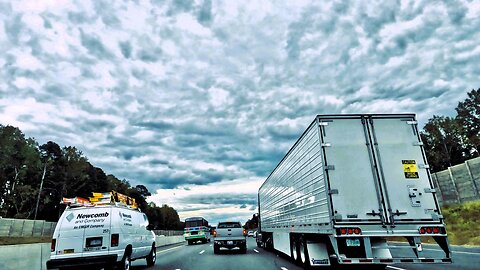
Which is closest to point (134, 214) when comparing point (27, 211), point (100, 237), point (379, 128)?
point (100, 237)

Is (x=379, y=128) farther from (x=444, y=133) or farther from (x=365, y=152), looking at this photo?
(x=444, y=133)

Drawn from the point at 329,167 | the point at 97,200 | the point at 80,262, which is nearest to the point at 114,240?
the point at 80,262

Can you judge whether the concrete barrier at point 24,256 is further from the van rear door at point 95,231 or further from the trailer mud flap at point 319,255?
the trailer mud flap at point 319,255

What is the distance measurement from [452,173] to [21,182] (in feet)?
249

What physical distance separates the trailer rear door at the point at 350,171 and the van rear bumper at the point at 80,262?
6.71m

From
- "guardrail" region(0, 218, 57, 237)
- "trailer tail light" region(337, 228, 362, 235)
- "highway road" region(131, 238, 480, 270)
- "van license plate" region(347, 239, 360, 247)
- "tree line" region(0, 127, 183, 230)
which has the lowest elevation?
"highway road" region(131, 238, 480, 270)

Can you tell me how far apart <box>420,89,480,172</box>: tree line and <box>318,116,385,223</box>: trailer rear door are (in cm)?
6701

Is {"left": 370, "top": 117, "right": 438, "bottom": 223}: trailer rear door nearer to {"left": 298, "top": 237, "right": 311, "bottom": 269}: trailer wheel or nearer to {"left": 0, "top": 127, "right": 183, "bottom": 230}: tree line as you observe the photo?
{"left": 298, "top": 237, "right": 311, "bottom": 269}: trailer wheel

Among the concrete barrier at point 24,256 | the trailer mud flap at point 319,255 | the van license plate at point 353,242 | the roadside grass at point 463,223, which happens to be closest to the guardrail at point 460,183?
the roadside grass at point 463,223

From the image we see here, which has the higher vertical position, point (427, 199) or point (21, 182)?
point (21, 182)

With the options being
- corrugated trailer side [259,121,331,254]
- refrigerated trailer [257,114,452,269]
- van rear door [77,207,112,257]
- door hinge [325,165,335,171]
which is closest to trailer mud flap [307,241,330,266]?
refrigerated trailer [257,114,452,269]

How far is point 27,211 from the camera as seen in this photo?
71.1 m

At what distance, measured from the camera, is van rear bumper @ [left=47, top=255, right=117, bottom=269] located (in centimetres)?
1006

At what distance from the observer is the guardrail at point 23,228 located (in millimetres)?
37531
